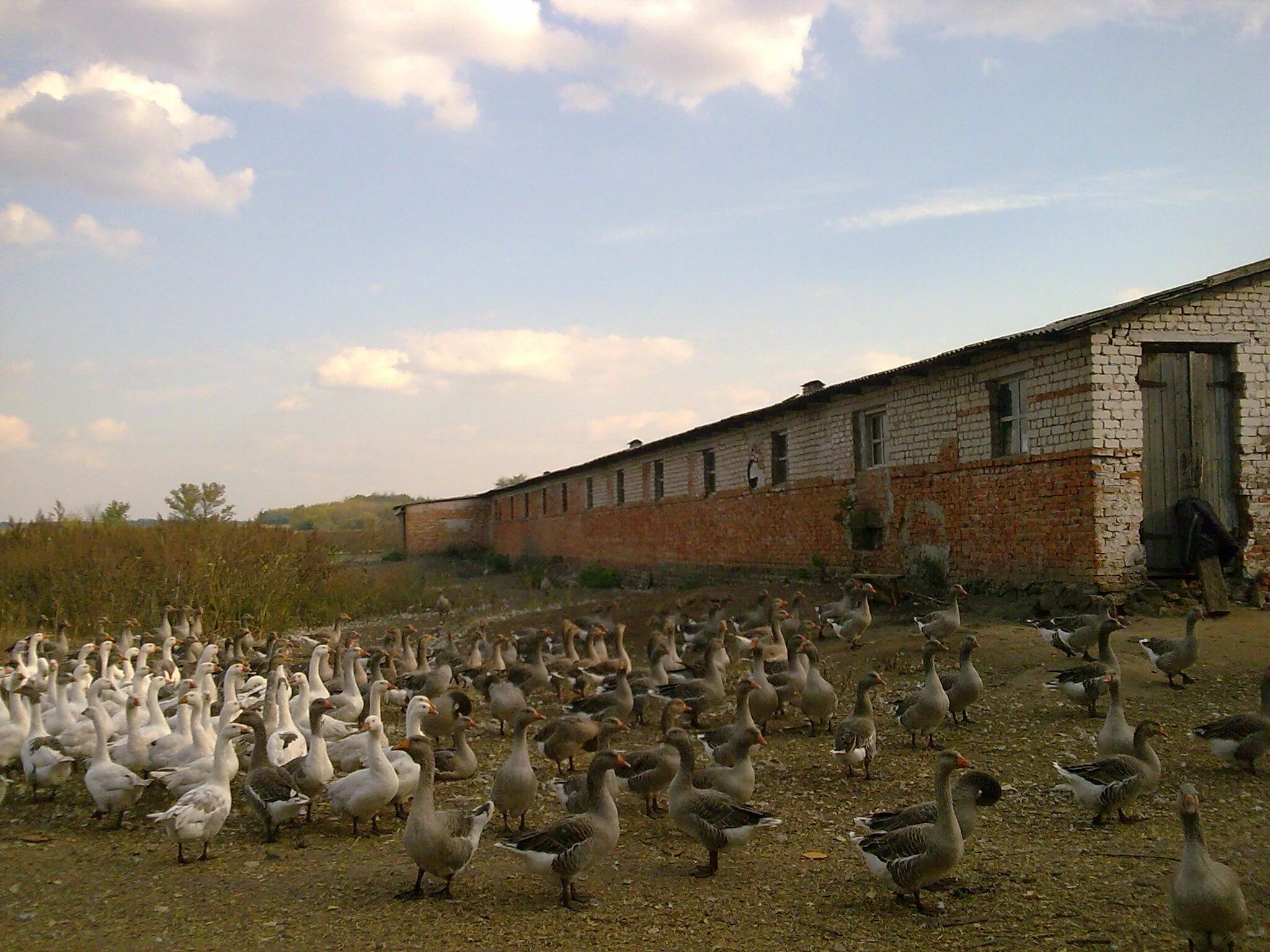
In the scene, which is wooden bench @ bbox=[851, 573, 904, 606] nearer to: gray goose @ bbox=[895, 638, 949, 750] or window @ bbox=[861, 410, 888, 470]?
window @ bbox=[861, 410, 888, 470]

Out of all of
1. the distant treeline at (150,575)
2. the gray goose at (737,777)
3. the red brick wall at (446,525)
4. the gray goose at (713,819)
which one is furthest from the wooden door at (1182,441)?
the red brick wall at (446,525)

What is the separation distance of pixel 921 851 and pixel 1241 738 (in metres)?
4.01

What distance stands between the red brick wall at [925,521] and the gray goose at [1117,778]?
272 inches

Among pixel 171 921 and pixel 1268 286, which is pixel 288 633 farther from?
pixel 1268 286

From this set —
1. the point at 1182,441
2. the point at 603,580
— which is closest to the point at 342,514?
the point at 603,580

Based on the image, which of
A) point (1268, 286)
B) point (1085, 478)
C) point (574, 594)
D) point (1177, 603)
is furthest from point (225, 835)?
point (574, 594)

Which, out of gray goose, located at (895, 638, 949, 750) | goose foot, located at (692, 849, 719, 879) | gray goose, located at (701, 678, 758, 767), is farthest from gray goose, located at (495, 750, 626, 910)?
gray goose, located at (895, 638, 949, 750)

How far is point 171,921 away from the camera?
19.8 feet

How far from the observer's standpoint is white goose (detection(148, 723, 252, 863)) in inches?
279

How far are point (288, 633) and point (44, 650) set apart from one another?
4.88m

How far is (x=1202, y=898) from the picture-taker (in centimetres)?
484

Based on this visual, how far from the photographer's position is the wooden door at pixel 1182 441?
14.4 m

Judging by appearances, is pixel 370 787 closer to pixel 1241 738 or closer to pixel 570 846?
pixel 570 846

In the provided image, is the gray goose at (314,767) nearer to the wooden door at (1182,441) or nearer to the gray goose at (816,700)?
the gray goose at (816,700)
